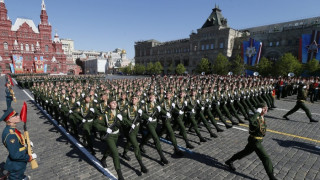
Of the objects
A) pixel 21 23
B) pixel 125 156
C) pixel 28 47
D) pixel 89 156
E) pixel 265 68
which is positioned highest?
pixel 21 23

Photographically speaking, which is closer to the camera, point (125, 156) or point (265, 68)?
point (125, 156)

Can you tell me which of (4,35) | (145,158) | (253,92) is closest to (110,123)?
(145,158)

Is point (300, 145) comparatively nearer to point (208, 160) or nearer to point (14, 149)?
point (208, 160)

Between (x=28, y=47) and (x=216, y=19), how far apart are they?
6788cm

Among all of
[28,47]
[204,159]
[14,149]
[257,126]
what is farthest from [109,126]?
[28,47]

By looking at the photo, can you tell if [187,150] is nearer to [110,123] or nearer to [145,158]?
[145,158]

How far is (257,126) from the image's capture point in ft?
14.7

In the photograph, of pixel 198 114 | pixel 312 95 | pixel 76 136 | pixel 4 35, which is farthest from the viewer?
pixel 4 35

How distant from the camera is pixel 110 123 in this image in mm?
5359

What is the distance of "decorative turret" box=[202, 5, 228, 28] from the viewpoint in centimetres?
6012

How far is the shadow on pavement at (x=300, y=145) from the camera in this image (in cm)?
638

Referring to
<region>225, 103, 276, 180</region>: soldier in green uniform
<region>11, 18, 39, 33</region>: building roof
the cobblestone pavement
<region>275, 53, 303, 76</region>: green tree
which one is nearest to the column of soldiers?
the cobblestone pavement

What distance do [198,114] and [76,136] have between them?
18.8 ft

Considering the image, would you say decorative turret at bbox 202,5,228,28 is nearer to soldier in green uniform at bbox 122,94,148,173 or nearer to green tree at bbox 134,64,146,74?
green tree at bbox 134,64,146,74
